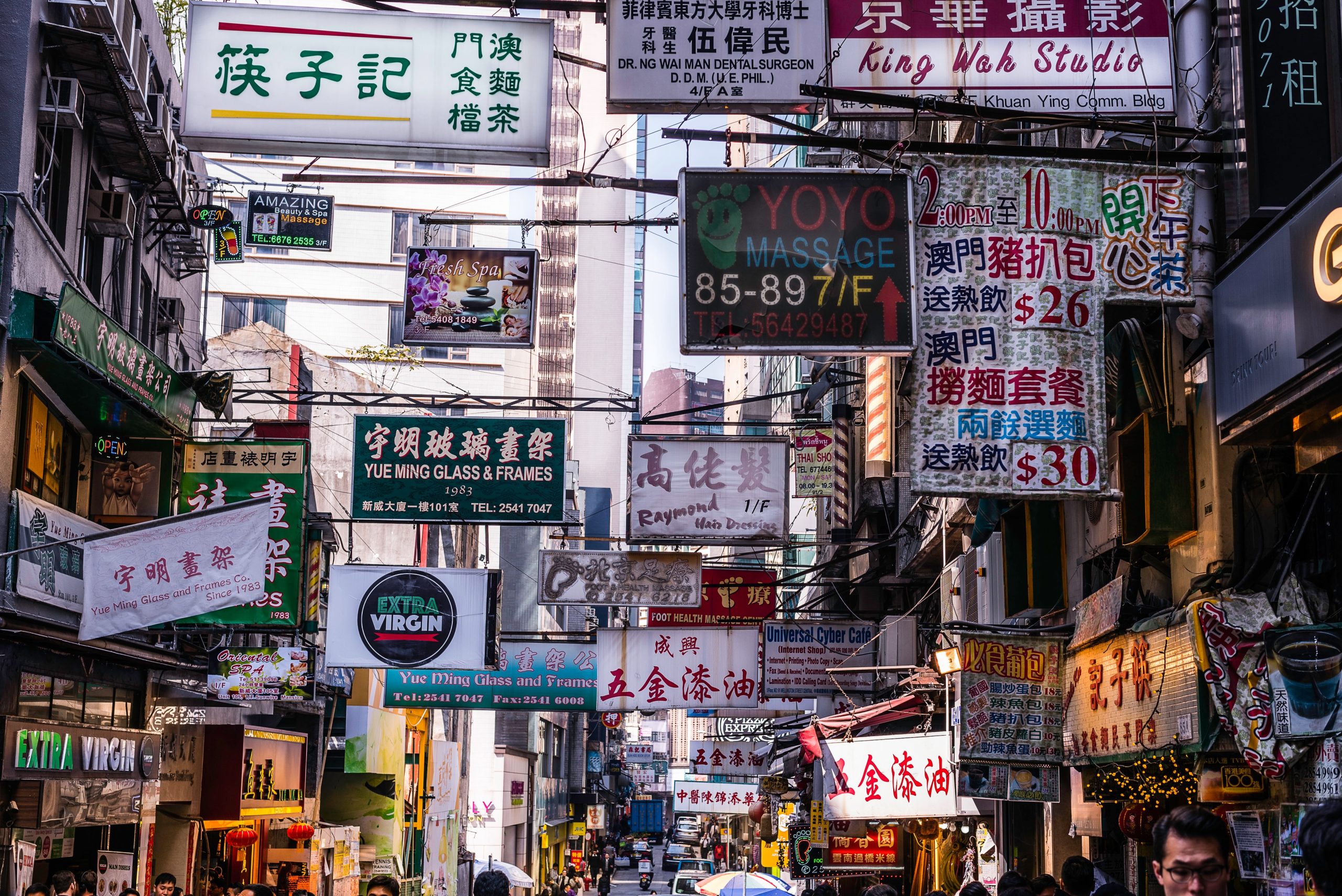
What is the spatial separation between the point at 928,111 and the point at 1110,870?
754 cm

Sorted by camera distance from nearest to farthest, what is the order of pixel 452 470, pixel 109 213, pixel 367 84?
pixel 367 84, pixel 109 213, pixel 452 470

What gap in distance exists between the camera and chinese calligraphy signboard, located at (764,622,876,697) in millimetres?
22312

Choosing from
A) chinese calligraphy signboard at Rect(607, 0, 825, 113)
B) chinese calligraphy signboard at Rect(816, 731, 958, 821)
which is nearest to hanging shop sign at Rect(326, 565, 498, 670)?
chinese calligraphy signboard at Rect(816, 731, 958, 821)

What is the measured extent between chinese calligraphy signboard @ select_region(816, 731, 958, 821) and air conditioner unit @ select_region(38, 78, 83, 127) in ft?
35.7

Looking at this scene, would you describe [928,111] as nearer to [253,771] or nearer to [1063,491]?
[1063,491]

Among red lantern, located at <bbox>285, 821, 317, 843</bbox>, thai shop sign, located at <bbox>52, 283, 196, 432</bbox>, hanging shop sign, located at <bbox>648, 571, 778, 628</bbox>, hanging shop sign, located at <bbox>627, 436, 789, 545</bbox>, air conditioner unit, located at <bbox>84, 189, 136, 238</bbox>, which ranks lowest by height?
red lantern, located at <bbox>285, 821, 317, 843</bbox>

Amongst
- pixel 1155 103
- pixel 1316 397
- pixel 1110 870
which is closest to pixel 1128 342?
pixel 1155 103

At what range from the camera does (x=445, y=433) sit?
1988cm

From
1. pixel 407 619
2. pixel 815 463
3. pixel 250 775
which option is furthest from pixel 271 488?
pixel 815 463

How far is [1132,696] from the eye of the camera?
10.3 m

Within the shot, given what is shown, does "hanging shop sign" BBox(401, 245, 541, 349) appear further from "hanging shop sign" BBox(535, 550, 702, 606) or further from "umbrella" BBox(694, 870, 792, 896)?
"umbrella" BBox(694, 870, 792, 896)

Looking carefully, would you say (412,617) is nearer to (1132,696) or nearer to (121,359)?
(121,359)

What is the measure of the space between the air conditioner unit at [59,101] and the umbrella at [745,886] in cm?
1336

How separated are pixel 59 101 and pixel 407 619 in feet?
30.3
